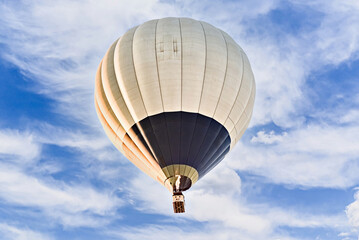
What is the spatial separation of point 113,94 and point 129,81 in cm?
93

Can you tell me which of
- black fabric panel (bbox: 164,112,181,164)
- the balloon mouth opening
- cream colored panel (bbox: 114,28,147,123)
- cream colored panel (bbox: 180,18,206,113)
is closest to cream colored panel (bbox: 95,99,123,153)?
cream colored panel (bbox: 114,28,147,123)

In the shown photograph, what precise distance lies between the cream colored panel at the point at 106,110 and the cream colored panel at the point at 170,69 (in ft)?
7.25

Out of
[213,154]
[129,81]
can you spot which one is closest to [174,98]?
[129,81]

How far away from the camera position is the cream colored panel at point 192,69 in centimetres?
1461

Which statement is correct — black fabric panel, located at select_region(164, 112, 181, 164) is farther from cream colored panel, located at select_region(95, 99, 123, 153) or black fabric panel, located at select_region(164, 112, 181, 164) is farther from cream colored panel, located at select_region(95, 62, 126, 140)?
cream colored panel, located at select_region(95, 99, 123, 153)

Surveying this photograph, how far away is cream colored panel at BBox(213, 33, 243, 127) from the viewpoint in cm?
1509

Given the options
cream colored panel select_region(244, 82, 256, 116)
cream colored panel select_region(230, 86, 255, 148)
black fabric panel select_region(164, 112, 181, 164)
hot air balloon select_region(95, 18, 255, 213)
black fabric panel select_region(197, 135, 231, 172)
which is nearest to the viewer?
black fabric panel select_region(164, 112, 181, 164)

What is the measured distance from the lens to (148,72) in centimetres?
1471

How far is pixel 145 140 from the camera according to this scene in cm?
1477

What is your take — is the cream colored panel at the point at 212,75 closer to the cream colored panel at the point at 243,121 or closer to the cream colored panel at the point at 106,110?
the cream colored panel at the point at 243,121

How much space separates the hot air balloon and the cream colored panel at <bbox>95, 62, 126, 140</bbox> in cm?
4

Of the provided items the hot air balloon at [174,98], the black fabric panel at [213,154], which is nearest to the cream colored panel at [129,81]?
the hot air balloon at [174,98]

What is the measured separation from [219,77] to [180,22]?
Result: 286 cm

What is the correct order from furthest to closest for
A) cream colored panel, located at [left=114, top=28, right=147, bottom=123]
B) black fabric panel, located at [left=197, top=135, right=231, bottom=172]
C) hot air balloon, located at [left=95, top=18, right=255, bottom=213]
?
black fabric panel, located at [left=197, top=135, right=231, bottom=172], cream colored panel, located at [left=114, top=28, right=147, bottom=123], hot air balloon, located at [left=95, top=18, right=255, bottom=213]
